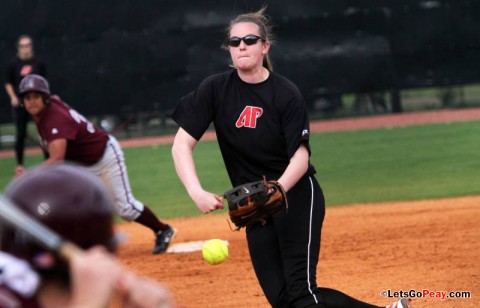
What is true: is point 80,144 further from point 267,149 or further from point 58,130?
point 267,149

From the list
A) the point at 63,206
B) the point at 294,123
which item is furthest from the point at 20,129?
the point at 63,206

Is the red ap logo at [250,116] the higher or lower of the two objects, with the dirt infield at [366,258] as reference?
higher

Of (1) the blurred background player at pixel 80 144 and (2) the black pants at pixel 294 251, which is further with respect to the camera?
(1) the blurred background player at pixel 80 144

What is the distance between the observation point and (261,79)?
176 inches

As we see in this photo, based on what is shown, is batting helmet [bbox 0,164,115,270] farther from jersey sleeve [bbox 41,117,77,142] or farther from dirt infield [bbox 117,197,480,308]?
jersey sleeve [bbox 41,117,77,142]

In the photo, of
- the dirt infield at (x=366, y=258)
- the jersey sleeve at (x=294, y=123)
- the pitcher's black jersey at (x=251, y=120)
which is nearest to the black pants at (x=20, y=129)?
the dirt infield at (x=366, y=258)

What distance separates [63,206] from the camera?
1673mm

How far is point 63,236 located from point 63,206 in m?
0.06

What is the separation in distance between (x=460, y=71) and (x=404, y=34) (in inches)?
48.2

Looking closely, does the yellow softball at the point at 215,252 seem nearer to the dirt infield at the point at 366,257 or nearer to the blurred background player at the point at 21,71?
the dirt infield at the point at 366,257

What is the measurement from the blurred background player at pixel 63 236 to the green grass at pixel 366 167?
8.61 meters

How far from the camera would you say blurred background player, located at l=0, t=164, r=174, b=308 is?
5.33ft

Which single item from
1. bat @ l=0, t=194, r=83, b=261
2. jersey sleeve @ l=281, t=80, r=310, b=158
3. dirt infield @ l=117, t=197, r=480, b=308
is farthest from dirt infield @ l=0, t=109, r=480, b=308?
bat @ l=0, t=194, r=83, b=261

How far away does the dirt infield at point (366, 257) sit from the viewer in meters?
6.32
